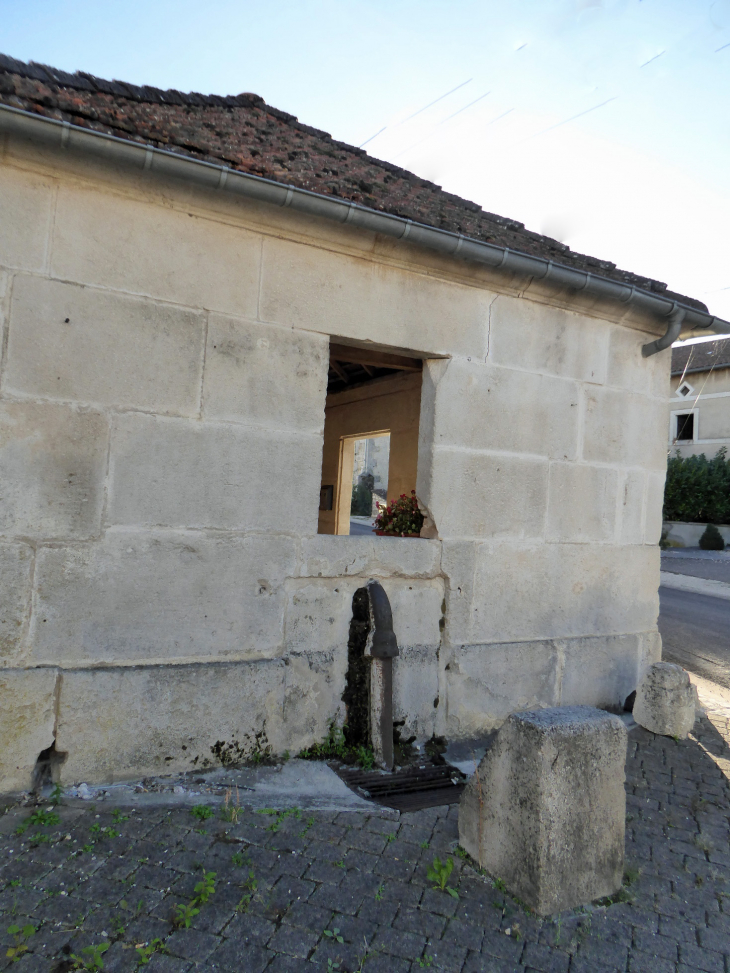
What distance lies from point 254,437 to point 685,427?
31.3 metres

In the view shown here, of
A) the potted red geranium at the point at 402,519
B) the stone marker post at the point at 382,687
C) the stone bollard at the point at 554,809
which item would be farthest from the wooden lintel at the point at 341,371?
the stone bollard at the point at 554,809

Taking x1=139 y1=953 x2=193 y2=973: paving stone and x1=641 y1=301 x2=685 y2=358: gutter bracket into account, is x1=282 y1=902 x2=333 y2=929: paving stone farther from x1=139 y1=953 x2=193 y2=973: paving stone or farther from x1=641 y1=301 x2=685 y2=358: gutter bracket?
x1=641 y1=301 x2=685 y2=358: gutter bracket

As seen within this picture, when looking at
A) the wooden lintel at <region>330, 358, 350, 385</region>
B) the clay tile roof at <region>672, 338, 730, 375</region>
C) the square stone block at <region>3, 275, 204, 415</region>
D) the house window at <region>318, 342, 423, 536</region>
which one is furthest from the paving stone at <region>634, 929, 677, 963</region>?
the clay tile roof at <region>672, 338, 730, 375</region>

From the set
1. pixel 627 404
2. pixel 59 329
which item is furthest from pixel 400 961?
pixel 627 404

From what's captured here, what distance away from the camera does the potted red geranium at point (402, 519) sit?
4.70 meters

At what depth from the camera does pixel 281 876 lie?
270 centimetres

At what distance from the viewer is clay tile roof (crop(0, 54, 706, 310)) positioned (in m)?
3.40

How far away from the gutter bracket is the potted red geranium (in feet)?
8.26

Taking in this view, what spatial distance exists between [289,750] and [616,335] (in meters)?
4.17

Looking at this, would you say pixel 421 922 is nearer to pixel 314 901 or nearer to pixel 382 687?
pixel 314 901

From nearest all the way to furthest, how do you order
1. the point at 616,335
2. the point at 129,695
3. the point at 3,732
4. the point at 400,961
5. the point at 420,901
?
the point at 400,961, the point at 420,901, the point at 3,732, the point at 129,695, the point at 616,335

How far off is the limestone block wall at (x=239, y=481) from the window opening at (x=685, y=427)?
92.7ft

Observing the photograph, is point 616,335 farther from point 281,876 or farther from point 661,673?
point 281,876

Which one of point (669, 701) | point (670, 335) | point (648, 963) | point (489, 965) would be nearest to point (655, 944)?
point (648, 963)
